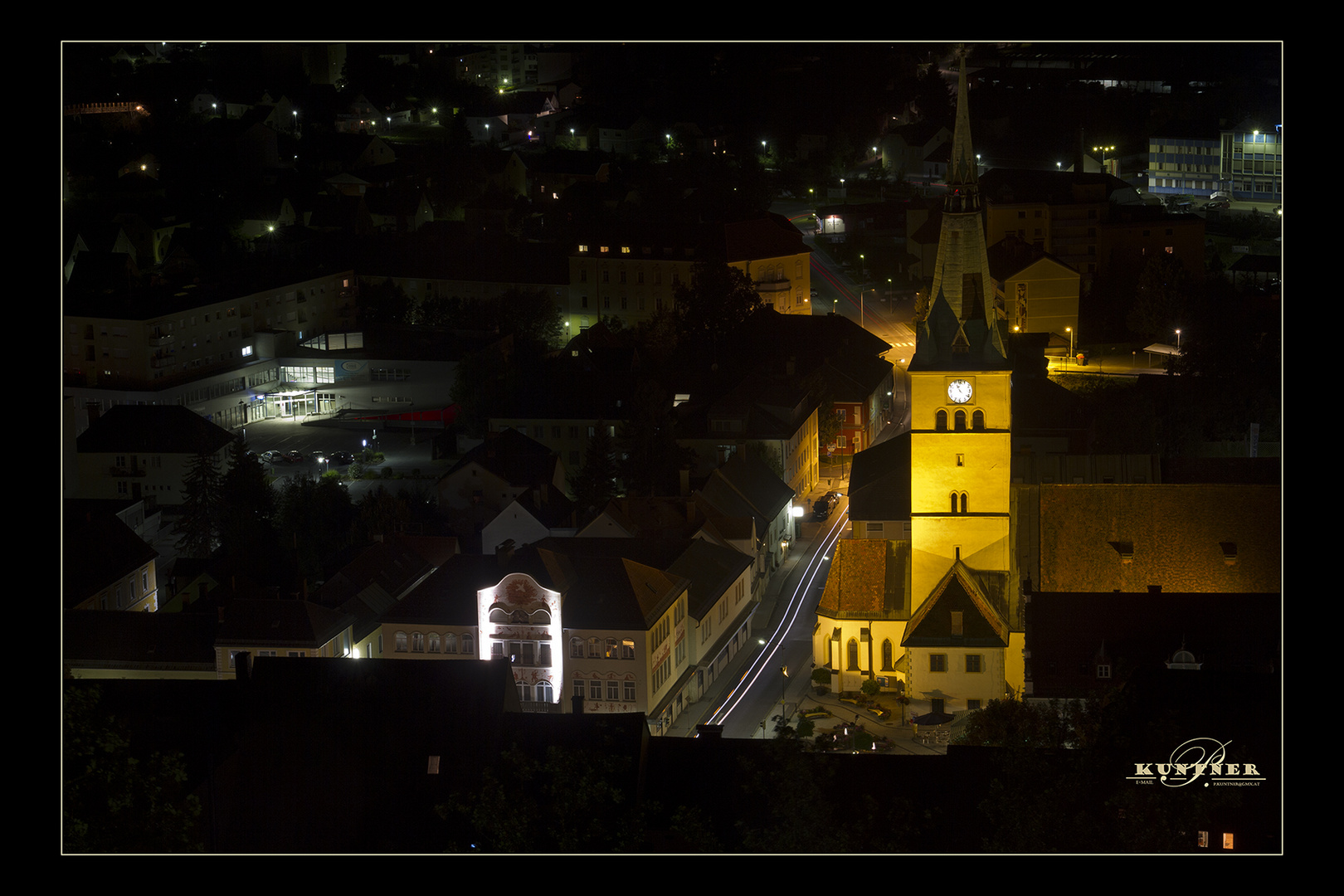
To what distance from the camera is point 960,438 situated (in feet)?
188

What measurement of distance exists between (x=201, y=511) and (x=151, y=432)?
715 cm

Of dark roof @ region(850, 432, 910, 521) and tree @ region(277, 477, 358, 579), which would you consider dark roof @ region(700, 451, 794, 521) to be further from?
tree @ region(277, 477, 358, 579)

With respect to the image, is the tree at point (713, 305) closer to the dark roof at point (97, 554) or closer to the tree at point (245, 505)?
the tree at point (245, 505)

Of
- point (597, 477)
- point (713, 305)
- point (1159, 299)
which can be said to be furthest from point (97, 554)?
point (1159, 299)

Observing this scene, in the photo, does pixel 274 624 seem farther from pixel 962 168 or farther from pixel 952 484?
pixel 962 168

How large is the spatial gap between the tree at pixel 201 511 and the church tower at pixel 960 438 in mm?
26228

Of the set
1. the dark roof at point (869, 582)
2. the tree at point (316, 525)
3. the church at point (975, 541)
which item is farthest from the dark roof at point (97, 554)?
the dark roof at point (869, 582)

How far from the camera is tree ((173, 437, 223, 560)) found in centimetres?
7194

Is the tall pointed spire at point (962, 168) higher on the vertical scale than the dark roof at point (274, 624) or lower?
higher

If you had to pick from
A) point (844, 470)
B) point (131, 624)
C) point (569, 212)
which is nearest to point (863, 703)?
point (131, 624)

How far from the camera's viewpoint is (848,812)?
135 feet

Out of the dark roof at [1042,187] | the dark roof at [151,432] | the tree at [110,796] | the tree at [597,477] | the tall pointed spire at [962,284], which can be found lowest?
the tree at [110,796]

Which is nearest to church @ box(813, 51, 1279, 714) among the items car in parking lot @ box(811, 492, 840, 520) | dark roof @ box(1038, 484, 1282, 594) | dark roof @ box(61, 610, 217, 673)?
dark roof @ box(1038, 484, 1282, 594)

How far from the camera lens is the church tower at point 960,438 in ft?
188
